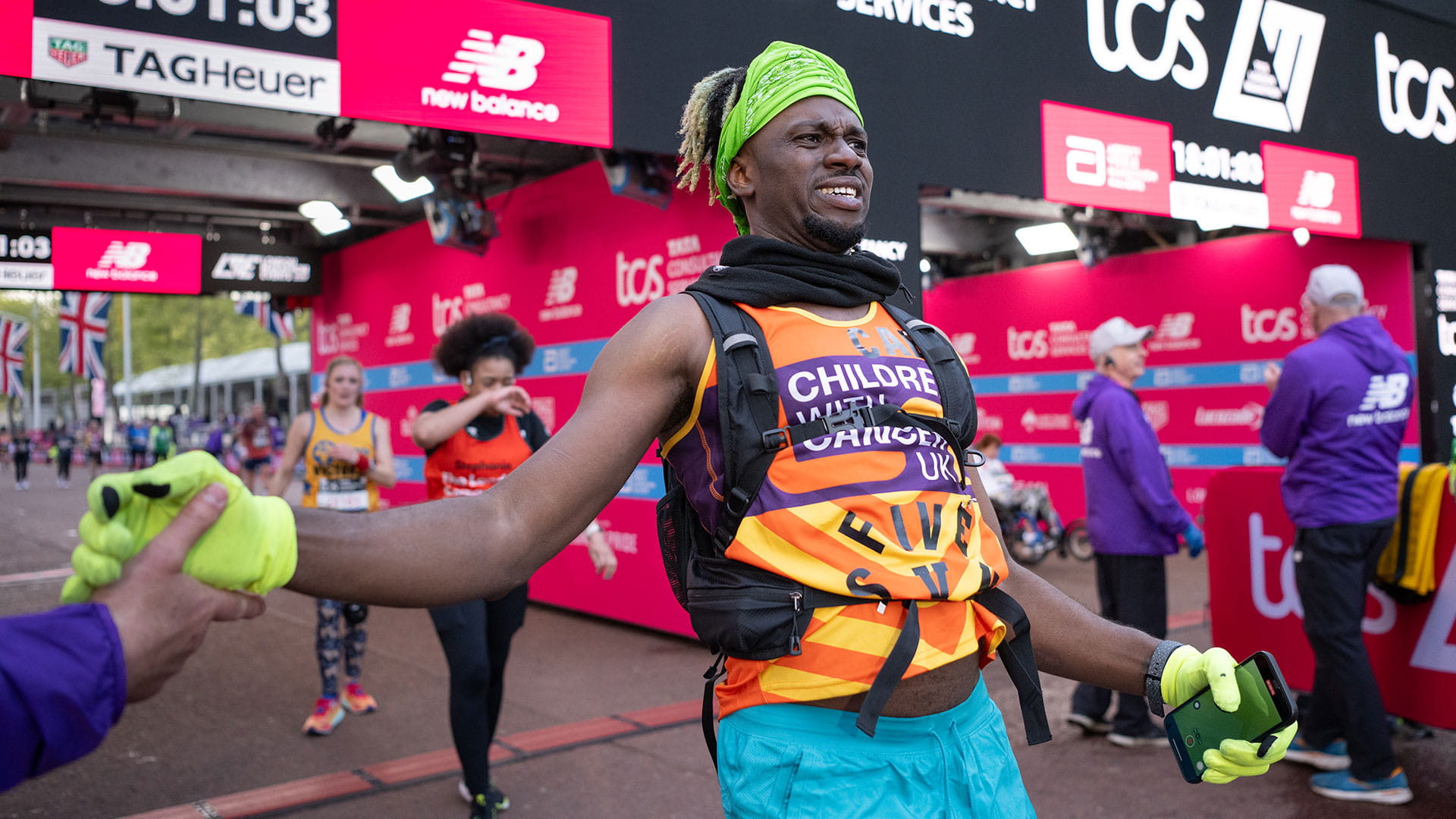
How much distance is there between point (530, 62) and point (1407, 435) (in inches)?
318

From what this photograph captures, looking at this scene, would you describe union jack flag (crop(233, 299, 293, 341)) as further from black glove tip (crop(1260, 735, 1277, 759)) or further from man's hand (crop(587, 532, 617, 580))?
black glove tip (crop(1260, 735, 1277, 759))

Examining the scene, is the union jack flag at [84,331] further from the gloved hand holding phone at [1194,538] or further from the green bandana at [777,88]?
the green bandana at [777,88]

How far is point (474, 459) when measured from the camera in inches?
172

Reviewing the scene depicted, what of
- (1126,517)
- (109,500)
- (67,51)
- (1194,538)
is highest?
(67,51)

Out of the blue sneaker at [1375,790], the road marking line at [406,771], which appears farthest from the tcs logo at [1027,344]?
the blue sneaker at [1375,790]

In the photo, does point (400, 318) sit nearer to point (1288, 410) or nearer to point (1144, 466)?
point (1144, 466)

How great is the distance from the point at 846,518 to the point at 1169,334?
37.0ft

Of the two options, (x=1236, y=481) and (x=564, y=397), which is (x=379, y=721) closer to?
(x=564, y=397)

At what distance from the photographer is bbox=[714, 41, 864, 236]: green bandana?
5.58 feet

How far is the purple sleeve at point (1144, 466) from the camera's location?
4.69 m

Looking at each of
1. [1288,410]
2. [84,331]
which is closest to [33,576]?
[1288,410]

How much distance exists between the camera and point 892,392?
161 cm

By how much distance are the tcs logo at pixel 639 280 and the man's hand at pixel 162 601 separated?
6.09 meters

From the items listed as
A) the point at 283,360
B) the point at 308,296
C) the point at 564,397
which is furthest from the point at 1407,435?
the point at 283,360
